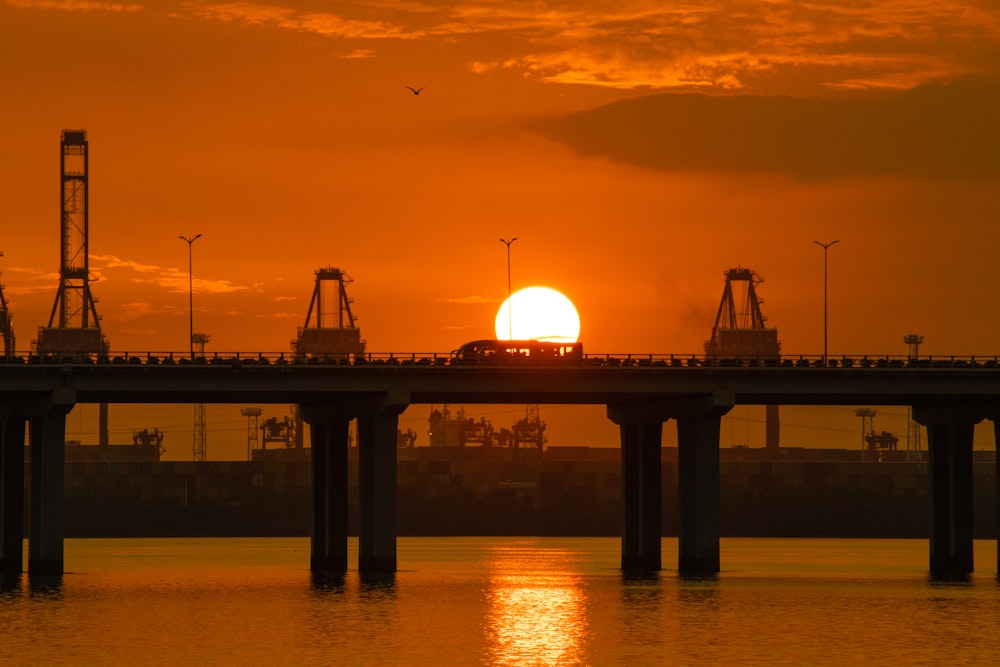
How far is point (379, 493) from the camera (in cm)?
13638

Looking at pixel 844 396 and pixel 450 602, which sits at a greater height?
pixel 844 396

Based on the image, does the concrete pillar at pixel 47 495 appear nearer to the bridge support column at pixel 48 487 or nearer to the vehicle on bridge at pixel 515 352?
the bridge support column at pixel 48 487

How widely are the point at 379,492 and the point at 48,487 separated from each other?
2292 cm

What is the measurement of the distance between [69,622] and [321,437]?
155ft

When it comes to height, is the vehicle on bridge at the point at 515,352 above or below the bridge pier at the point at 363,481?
above

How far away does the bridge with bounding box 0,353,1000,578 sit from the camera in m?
135

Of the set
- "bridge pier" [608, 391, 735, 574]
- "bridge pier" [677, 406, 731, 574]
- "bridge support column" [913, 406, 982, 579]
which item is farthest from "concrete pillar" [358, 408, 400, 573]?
"bridge support column" [913, 406, 982, 579]

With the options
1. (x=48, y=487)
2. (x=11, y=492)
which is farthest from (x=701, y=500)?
(x=11, y=492)

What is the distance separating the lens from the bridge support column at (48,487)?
438ft

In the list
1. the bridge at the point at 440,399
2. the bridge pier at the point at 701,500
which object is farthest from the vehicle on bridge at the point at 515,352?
the bridge pier at the point at 701,500

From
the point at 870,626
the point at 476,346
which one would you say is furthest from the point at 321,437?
the point at 870,626

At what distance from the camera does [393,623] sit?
106 m

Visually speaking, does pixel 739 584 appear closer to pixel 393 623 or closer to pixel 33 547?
pixel 393 623

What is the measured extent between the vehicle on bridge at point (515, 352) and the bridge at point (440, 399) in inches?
28.4
